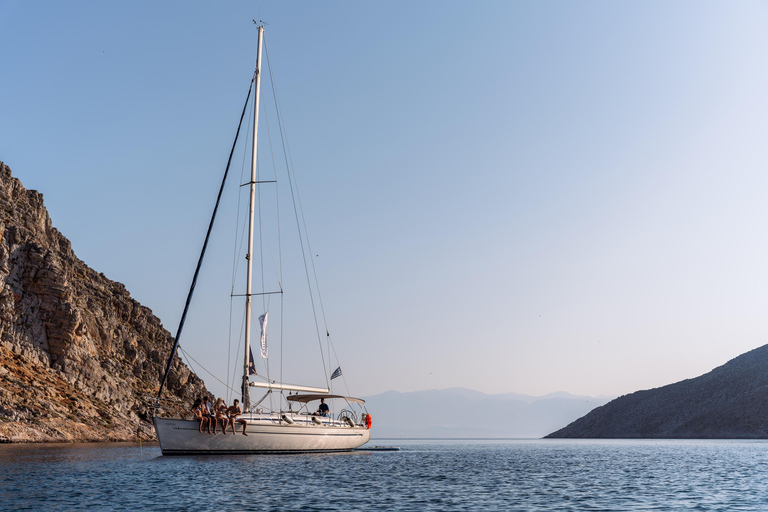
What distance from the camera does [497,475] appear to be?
122ft

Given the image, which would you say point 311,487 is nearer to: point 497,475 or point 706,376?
point 497,475

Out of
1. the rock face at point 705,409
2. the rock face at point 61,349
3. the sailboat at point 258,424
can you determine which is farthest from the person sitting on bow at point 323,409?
the rock face at point 705,409

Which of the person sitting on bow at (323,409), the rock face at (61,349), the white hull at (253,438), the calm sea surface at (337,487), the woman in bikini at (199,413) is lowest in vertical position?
the calm sea surface at (337,487)

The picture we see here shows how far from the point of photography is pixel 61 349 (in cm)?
8856

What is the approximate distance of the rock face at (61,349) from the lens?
72.7m

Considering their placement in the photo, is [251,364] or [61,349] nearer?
[251,364]

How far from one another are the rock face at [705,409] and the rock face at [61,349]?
117178mm

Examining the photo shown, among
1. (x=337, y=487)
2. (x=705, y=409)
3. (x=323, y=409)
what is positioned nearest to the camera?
(x=337, y=487)

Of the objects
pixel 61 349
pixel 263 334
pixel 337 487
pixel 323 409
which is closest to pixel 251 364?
pixel 263 334

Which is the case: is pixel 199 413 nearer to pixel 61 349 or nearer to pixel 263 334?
pixel 263 334

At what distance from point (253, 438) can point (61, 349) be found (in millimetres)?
59574

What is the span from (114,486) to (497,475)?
67.4ft

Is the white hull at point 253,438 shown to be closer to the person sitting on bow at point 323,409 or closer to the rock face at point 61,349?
the person sitting on bow at point 323,409

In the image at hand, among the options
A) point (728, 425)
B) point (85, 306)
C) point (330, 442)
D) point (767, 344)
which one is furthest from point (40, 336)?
point (767, 344)
